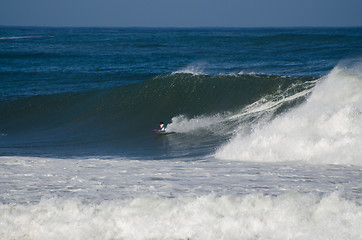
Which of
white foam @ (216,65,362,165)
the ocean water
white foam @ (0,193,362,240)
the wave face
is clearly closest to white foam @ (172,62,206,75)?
the ocean water

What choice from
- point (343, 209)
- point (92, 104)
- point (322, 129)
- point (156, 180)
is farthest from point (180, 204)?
point (92, 104)

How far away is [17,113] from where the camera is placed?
62.2 ft

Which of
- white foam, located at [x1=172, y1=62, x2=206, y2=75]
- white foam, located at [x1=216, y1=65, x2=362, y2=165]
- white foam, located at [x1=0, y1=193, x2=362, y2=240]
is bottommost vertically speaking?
white foam, located at [x1=0, y1=193, x2=362, y2=240]

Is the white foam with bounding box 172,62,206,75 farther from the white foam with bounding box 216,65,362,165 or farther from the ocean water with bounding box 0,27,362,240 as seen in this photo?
the white foam with bounding box 216,65,362,165

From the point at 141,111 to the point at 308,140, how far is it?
29.8 ft

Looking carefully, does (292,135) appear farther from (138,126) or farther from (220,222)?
(138,126)

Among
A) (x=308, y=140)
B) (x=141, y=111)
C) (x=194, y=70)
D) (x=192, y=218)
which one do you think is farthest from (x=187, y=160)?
(x=194, y=70)

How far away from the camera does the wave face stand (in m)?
14.3

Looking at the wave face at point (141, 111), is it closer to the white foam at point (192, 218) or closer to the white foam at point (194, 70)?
the white foam at point (194, 70)

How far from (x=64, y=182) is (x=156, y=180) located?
1591mm

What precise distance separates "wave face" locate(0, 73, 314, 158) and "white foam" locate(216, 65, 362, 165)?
82.0 inches

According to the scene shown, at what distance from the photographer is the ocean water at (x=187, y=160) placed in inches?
241

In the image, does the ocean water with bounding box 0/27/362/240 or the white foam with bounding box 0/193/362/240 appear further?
the ocean water with bounding box 0/27/362/240

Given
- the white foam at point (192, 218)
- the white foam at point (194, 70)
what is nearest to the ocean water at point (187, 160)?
the white foam at point (192, 218)
